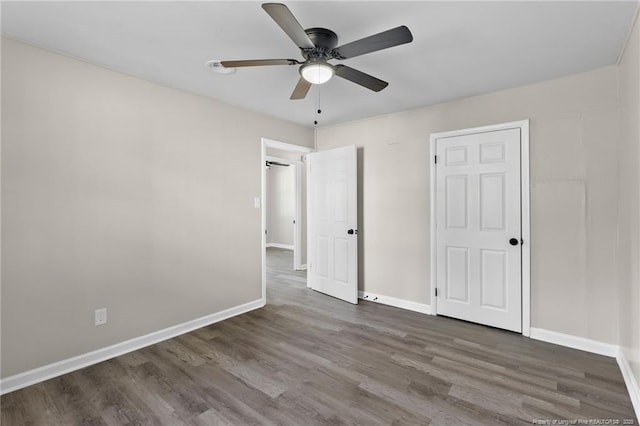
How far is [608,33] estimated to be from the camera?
2105 mm

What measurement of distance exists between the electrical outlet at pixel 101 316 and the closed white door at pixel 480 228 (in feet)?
10.8

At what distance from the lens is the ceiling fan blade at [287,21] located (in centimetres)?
143

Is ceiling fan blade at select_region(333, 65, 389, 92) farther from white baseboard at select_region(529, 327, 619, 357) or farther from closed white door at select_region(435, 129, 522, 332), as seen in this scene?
white baseboard at select_region(529, 327, 619, 357)

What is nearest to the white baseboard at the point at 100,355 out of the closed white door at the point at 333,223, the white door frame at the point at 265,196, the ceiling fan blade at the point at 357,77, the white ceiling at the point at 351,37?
the white door frame at the point at 265,196

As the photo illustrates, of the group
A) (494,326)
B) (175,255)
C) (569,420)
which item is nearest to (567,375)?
(569,420)

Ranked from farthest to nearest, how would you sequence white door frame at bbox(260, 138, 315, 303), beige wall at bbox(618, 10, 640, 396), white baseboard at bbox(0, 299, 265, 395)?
white door frame at bbox(260, 138, 315, 303), white baseboard at bbox(0, 299, 265, 395), beige wall at bbox(618, 10, 640, 396)

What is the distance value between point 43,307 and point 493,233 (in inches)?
157

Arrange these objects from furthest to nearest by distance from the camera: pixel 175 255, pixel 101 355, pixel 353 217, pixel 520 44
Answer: pixel 353 217 < pixel 175 255 < pixel 101 355 < pixel 520 44

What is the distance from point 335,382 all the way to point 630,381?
201 centimetres

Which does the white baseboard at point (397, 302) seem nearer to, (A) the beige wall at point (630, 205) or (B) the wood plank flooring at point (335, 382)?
(B) the wood plank flooring at point (335, 382)

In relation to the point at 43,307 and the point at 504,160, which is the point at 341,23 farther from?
the point at 43,307

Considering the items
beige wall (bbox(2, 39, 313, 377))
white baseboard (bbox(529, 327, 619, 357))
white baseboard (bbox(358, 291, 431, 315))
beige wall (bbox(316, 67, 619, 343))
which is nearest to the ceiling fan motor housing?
beige wall (bbox(2, 39, 313, 377))

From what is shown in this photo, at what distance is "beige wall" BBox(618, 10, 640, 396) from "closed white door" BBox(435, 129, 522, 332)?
2.43ft

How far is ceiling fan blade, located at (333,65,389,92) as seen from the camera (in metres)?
2.05
